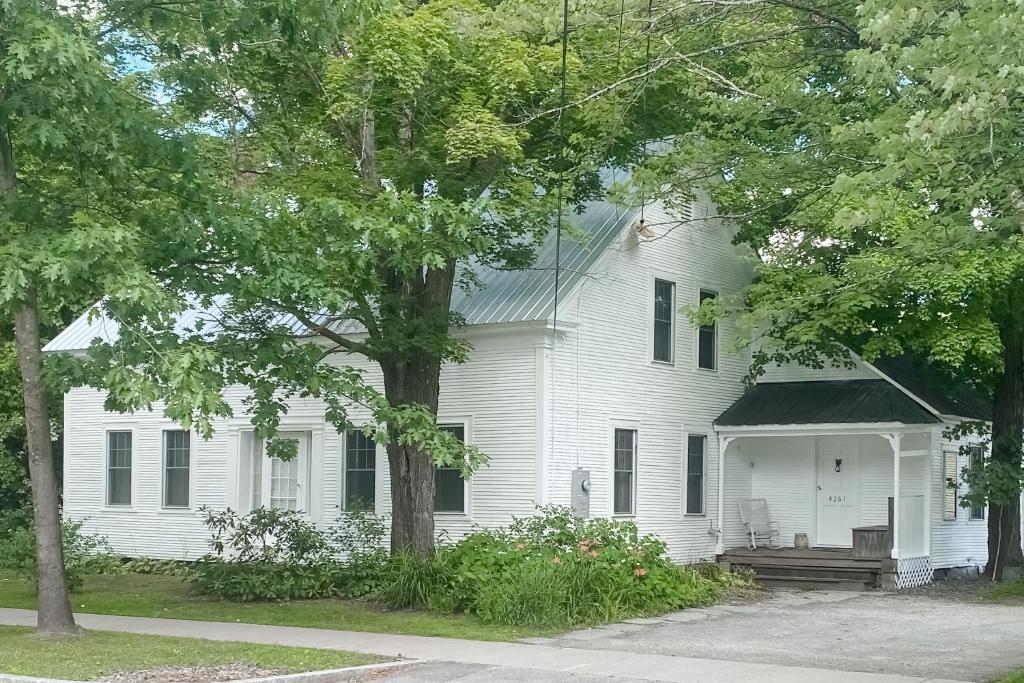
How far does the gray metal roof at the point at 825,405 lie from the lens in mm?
22781

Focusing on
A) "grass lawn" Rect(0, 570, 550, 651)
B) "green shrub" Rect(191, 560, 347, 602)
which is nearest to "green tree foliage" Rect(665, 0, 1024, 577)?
"grass lawn" Rect(0, 570, 550, 651)

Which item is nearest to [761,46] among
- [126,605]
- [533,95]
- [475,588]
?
[533,95]

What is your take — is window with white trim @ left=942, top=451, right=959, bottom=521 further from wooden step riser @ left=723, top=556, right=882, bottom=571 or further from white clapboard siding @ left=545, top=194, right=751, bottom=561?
white clapboard siding @ left=545, top=194, right=751, bottom=561

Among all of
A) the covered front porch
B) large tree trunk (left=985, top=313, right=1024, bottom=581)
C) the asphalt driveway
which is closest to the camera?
the asphalt driveway

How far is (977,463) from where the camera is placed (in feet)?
77.0

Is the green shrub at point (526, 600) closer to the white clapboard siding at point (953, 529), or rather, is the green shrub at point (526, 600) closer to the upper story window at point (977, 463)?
the upper story window at point (977, 463)

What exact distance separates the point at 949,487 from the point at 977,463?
1432mm

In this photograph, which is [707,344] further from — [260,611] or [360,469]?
[260,611]

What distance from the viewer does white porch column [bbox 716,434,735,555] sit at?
79.6 feet

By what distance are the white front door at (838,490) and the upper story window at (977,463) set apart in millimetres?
2089

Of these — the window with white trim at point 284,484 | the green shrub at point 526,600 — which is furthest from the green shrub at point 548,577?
the window with white trim at point 284,484

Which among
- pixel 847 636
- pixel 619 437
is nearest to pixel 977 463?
pixel 619 437

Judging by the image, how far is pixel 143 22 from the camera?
15.4 metres

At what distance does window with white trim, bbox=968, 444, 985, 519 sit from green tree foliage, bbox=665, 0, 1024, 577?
0.32 m
